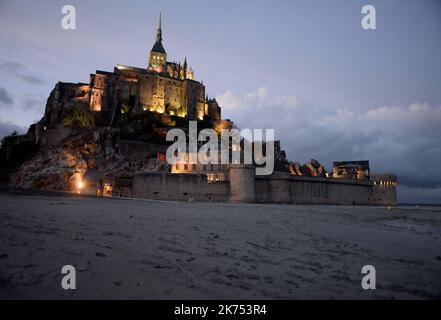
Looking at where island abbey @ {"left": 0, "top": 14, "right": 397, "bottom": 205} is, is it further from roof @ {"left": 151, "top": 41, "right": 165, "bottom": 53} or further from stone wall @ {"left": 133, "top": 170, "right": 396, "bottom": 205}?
roof @ {"left": 151, "top": 41, "right": 165, "bottom": 53}

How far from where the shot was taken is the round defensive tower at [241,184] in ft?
109

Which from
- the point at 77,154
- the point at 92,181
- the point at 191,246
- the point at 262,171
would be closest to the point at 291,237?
the point at 191,246

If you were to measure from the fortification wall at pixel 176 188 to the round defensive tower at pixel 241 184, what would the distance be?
3.29ft

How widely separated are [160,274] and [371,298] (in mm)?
3016

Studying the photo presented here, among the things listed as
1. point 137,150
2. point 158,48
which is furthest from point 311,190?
point 158,48

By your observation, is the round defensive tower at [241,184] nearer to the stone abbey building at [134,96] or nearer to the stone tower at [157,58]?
the stone abbey building at [134,96]

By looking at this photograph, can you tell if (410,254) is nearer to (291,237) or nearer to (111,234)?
(291,237)

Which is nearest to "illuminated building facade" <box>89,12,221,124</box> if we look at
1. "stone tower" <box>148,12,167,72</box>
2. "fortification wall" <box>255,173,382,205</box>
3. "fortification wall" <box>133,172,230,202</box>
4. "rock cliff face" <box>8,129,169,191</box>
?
"stone tower" <box>148,12,167,72</box>

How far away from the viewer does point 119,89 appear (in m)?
74.0

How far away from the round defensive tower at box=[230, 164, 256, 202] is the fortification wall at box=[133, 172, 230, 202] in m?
1.00

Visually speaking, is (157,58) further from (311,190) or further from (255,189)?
(311,190)

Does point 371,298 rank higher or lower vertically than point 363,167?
lower

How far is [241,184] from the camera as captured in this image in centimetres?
3341

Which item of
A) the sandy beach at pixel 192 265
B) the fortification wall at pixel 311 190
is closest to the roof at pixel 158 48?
the fortification wall at pixel 311 190
